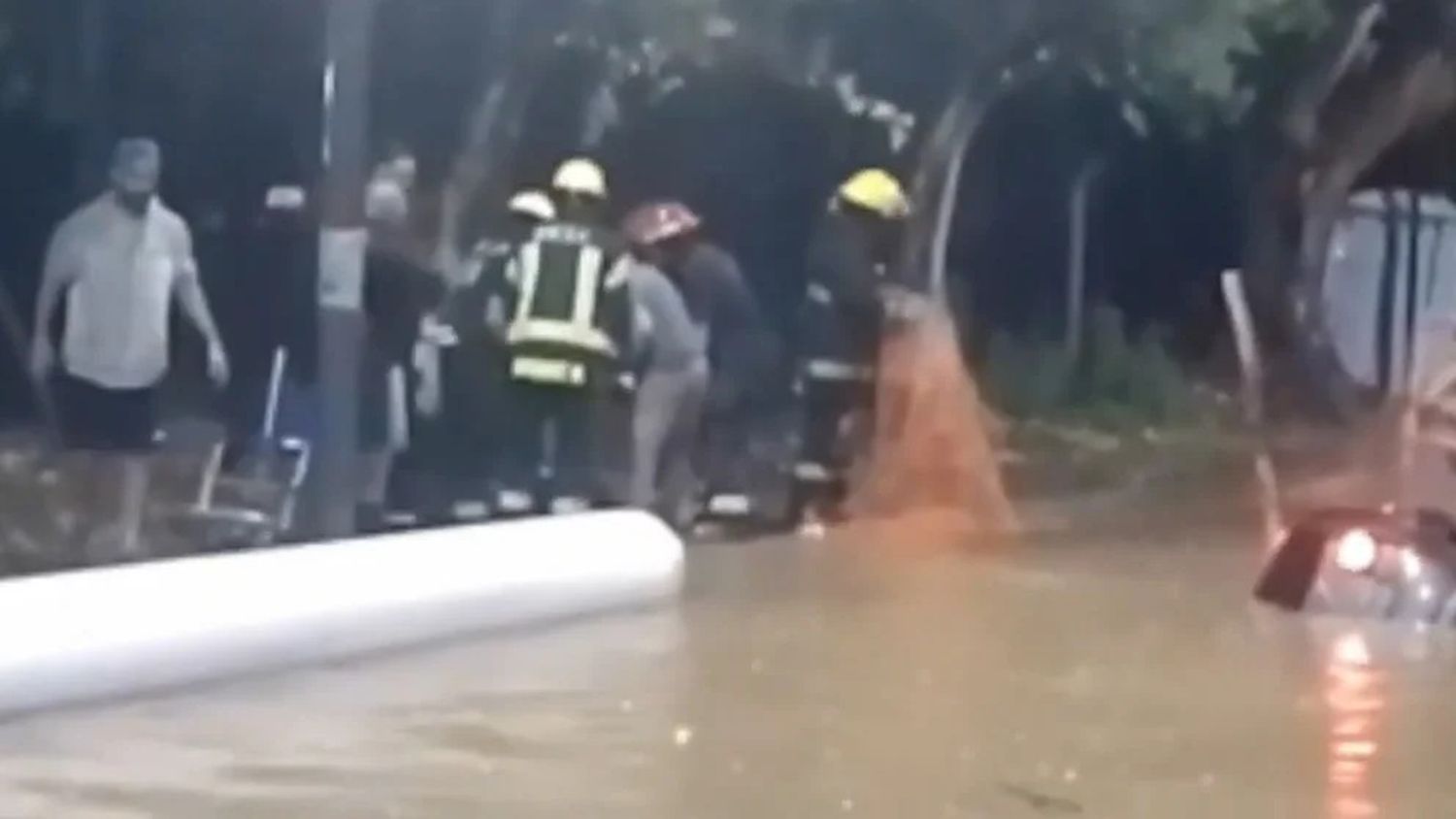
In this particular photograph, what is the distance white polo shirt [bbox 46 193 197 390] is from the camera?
11.6 ft

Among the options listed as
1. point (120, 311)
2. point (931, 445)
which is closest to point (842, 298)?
point (931, 445)

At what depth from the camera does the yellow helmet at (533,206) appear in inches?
163

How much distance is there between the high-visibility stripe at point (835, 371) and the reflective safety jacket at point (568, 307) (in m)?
0.42

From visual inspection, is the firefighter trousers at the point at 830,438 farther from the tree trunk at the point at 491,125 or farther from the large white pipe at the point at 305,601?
the large white pipe at the point at 305,601

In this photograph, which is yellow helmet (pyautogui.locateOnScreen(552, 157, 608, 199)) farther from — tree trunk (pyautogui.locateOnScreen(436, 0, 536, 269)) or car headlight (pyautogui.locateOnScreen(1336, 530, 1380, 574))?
car headlight (pyautogui.locateOnScreen(1336, 530, 1380, 574))

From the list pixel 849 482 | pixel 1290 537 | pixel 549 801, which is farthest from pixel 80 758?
pixel 849 482

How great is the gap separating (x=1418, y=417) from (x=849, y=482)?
4.55ft

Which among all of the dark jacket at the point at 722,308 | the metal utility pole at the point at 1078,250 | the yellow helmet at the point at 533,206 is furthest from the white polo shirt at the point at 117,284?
the metal utility pole at the point at 1078,250

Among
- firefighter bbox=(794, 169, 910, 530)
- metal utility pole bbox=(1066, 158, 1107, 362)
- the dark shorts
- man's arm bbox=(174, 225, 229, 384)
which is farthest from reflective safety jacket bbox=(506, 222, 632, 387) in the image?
metal utility pole bbox=(1066, 158, 1107, 362)

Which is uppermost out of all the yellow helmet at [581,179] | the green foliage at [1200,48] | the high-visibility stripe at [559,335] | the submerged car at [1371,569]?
the green foliage at [1200,48]

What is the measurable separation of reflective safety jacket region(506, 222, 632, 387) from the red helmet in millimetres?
39

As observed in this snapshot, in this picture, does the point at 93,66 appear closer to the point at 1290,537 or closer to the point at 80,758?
the point at 80,758

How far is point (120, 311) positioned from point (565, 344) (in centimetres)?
85

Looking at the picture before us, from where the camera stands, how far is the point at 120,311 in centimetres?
359
